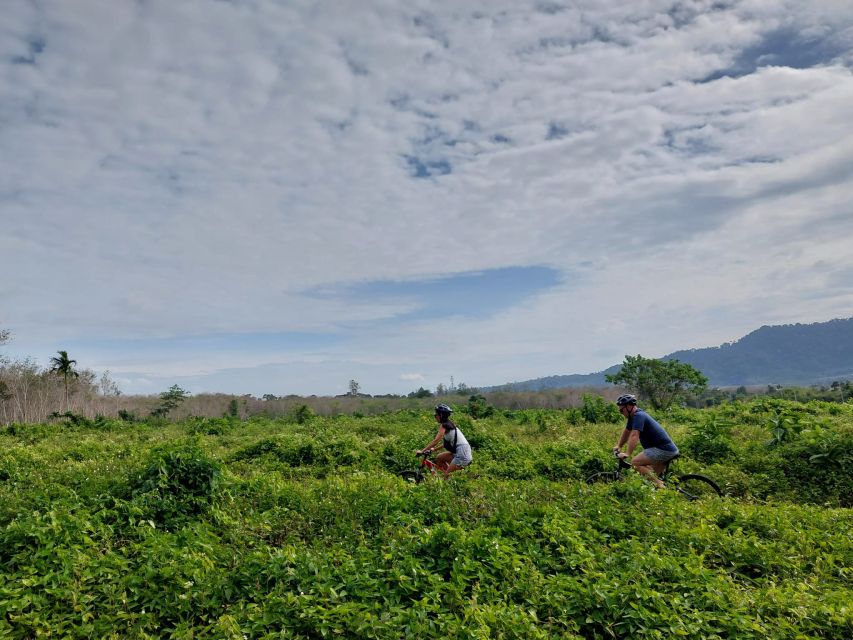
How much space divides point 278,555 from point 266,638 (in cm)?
141

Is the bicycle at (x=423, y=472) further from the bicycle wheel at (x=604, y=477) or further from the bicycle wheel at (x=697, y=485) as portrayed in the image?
the bicycle wheel at (x=697, y=485)

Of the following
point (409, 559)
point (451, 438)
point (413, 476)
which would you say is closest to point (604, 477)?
point (451, 438)

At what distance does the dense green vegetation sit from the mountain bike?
1194 millimetres

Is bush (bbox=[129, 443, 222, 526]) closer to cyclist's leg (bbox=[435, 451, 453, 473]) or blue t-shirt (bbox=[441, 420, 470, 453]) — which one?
cyclist's leg (bbox=[435, 451, 453, 473])

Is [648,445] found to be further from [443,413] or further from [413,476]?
[413,476]

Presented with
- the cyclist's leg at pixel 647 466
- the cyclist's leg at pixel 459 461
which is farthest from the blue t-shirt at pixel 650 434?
the cyclist's leg at pixel 459 461

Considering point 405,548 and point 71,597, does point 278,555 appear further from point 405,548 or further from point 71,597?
point 71,597

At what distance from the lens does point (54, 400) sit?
54781mm

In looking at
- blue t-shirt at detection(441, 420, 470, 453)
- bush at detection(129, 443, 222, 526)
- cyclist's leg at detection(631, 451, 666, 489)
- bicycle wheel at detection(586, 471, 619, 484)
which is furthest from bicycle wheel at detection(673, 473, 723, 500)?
bush at detection(129, 443, 222, 526)

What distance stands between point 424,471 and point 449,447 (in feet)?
4.29

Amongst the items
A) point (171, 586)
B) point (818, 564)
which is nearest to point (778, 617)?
point (818, 564)

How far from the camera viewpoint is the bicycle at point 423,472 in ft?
40.7

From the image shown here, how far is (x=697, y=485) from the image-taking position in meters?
12.1

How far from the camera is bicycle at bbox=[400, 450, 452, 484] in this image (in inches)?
489
